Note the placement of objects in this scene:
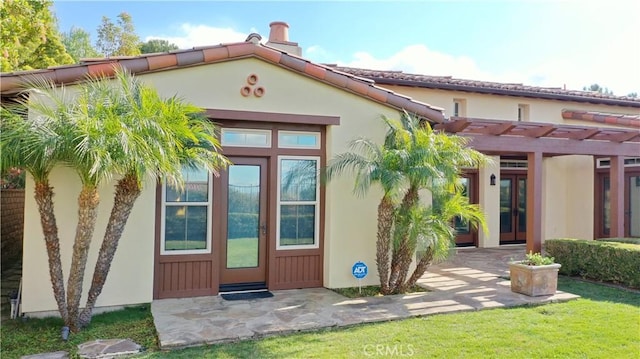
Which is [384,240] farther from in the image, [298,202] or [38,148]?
[38,148]

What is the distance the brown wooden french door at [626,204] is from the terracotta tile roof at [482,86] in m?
2.92

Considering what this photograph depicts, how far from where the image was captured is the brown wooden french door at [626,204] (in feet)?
47.3

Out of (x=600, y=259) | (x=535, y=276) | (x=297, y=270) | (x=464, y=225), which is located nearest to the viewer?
(x=535, y=276)

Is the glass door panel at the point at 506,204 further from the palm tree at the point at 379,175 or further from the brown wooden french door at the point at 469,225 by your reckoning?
the palm tree at the point at 379,175

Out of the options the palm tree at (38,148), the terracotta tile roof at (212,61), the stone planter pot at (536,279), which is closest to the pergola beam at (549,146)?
the terracotta tile roof at (212,61)

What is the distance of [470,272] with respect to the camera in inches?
404

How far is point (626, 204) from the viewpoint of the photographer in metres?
14.6

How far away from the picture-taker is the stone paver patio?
572cm

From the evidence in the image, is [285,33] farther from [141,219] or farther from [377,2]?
[141,219]

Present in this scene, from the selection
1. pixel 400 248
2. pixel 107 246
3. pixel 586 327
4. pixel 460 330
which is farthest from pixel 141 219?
pixel 586 327

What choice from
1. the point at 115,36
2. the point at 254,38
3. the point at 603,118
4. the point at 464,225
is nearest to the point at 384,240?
the point at 254,38

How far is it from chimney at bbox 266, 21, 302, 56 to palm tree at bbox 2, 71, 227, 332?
432cm

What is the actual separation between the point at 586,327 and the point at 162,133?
6548 mm

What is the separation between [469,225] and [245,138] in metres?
9.86
